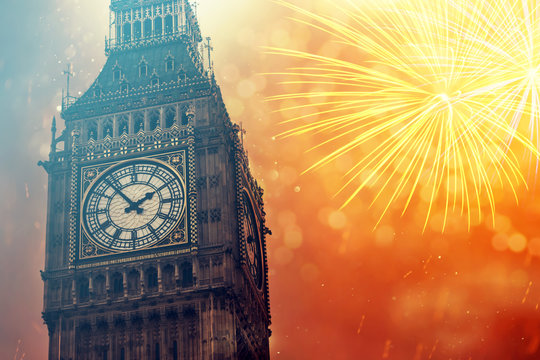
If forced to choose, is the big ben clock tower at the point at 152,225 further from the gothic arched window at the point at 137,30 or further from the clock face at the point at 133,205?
the gothic arched window at the point at 137,30

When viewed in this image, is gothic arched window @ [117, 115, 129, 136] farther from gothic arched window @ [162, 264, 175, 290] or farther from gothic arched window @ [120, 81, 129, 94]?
gothic arched window @ [162, 264, 175, 290]

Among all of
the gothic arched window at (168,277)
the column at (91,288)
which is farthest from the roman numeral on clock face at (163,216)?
the column at (91,288)

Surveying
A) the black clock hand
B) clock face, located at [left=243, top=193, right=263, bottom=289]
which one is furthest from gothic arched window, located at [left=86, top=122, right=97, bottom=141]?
clock face, located at [left=243, top=193, right=263, bottom=289]

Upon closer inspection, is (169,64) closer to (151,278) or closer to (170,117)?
(170,117)

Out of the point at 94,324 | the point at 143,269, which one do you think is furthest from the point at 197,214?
the point at 94,324

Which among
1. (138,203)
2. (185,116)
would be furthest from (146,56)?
(138,203)

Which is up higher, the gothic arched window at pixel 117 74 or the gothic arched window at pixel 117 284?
the gothic arched window at pixel 117 74
